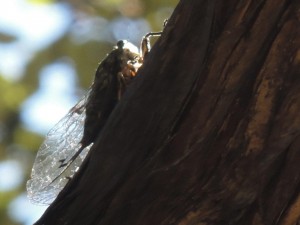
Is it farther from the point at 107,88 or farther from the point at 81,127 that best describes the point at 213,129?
the point at 81,127

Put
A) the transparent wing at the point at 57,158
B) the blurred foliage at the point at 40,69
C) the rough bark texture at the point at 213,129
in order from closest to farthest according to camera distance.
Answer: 1. the rough bark texture at the point at 213,129
2. the transparent wing at the point at 57,158
3. the blurred foliage at the point at 40,69

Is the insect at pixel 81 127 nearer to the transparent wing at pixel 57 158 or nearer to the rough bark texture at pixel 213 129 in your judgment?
the transparent wing at pixel 57 158

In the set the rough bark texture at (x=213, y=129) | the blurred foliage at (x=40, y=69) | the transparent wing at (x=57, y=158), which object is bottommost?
the rough bark texture at (x=213, y=129)

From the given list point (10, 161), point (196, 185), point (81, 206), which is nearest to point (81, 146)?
point (81, 206)

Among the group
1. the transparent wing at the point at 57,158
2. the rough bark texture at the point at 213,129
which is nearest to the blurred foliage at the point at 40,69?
the transparent wing at the point at 57,158

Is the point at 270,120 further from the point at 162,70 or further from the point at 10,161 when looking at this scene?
the point at 10,161

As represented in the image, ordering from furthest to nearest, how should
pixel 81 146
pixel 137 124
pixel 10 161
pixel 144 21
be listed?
pixel 10 161 → pixel 144 21 → pixel 81 146 → pixel 137 124

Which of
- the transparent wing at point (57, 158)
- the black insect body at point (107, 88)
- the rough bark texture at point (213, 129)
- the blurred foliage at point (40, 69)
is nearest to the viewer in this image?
the rough bark texture at point (213, 129)

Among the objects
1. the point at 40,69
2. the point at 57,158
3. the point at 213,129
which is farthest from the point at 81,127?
the point at 40,69
